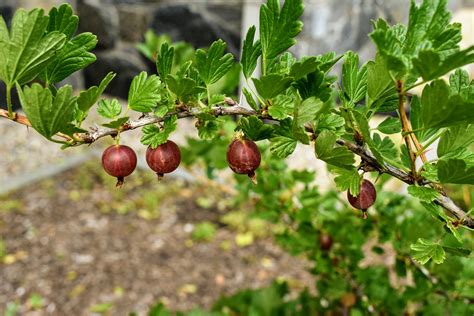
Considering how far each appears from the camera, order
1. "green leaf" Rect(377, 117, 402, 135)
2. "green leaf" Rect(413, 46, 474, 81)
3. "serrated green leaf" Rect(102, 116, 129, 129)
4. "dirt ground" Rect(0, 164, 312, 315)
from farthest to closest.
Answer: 1. "dirt ground" Rect(0, 164, 312, 315)
2. "green leaf" Rect(377, 117, 402, 135)
3. "serrated green leaf" Rect(102, 116, 129, 129)
4. "green leaf" Rect(413, 46, 474, 81)

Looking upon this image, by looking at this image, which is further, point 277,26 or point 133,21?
point 133,21

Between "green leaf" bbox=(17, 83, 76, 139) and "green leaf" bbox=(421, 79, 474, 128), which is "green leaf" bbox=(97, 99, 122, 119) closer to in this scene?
"green leaf" bbox=(17, 83, 76, 139)

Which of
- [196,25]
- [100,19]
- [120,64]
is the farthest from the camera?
[120,64]

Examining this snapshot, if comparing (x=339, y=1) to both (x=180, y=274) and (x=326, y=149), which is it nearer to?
(x=180, y=274)

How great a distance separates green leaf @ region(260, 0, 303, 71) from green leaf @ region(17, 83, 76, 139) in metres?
0.23

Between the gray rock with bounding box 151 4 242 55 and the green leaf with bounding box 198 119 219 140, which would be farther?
the gray rock with bounding box 151 4 242 55

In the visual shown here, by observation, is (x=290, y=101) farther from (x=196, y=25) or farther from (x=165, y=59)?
(x=196, y=25)

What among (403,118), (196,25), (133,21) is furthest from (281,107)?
(133,21)

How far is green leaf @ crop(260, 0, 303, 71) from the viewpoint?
56cm

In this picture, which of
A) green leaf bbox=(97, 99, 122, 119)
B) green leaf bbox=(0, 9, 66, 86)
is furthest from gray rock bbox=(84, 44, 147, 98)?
green leaf bbox=(0, 9, 66, 86)

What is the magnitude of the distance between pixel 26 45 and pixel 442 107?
402mm

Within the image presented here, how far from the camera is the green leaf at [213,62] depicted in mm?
579

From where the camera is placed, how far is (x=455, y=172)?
54cm

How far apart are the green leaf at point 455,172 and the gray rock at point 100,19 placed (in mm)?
4620
